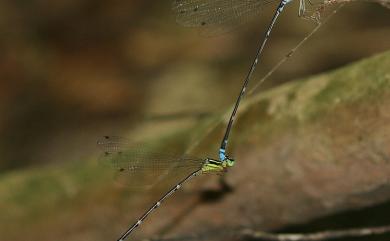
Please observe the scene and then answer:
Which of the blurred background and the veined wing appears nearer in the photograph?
the veined wing

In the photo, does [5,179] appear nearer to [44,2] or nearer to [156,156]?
[156,156]

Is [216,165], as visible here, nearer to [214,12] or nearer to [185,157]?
[185,157]

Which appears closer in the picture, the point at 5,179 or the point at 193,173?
→ the point at 193,173

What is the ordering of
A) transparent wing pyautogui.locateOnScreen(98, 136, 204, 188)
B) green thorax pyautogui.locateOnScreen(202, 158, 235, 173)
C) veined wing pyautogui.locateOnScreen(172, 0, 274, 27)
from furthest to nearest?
transparent wing pyautogui.locateOnScreen(98, 136, 204, 188), veined wing pyautogui.locateOnScreen(172, 0, 274, 27), green thorax pyautogui.locateOnScreen(202, 158, 235, 173)

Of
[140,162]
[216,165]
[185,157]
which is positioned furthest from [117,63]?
[216,165]

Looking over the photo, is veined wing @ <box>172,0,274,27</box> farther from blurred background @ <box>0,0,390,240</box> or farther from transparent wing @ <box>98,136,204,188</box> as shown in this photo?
blurred background @ <box>0,0,390,240</box>

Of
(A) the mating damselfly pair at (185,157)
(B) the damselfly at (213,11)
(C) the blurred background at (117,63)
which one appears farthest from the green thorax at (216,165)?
(C) the blurred background at (117,63)

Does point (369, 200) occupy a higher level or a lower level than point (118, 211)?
lower

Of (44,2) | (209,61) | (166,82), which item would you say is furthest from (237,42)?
(44,2)

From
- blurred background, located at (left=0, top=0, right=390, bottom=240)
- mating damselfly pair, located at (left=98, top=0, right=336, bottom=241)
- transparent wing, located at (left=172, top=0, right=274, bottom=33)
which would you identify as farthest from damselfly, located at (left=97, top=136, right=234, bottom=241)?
blurred background, located at (left=0, top=0, right=390, bottom=240)
